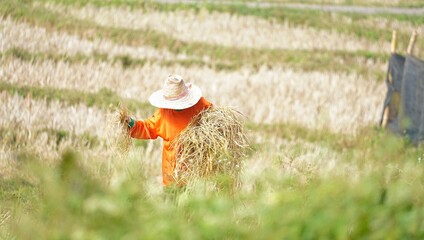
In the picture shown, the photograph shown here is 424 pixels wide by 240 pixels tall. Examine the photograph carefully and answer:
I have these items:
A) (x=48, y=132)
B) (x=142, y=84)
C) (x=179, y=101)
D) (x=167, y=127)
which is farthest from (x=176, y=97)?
(x=142, y=84)

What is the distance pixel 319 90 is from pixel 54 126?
457cm

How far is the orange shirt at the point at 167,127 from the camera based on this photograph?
18.9 feet

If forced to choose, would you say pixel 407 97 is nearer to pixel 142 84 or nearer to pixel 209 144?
pixel 142 84

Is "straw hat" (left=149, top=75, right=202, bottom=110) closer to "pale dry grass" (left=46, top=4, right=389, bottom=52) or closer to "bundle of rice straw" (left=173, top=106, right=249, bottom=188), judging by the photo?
"bundle of rice straw" (left=173, top=106, right=249, bottom=188)

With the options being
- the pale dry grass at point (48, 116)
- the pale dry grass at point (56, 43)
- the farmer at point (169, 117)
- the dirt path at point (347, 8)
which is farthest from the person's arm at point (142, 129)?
the dirt path at point (347, 8)

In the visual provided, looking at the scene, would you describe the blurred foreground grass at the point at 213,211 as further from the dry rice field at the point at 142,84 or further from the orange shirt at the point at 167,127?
the dry rice field at the point at 142,84

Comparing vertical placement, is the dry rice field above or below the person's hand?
below

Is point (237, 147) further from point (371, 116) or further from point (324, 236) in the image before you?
point (371, 116)

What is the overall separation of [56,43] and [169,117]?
7410 millimetres

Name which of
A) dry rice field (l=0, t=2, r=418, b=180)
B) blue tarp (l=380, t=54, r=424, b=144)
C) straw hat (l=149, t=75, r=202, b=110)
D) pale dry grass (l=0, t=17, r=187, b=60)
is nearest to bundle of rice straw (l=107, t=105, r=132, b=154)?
straw hat (l=149, t=75, r=202, b=110)

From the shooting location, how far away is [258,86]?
1250cm

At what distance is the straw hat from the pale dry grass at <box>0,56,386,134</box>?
472cm

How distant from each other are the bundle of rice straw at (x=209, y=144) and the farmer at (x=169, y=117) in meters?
0.09

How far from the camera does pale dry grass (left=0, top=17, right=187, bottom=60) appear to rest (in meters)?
12.4
